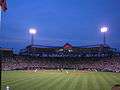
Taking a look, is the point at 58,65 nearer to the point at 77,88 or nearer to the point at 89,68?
the point at 89,68

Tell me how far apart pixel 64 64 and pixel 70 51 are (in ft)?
39.4

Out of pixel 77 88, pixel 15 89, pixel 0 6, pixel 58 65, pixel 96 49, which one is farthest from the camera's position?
pixel 96 49

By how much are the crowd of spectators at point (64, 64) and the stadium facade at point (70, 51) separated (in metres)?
2.67

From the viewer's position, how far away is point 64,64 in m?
119

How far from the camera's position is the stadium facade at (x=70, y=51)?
4887 inches

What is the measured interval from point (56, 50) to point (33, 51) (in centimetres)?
986

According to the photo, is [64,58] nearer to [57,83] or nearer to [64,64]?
[64,64]

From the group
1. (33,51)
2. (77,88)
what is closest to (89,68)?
(33,51)

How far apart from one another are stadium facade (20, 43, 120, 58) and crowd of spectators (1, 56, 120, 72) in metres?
2.67

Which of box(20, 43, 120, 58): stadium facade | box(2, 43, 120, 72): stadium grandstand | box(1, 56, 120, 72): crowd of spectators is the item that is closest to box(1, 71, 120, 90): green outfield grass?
box(1, 56, 120, 72): crowd of spectators

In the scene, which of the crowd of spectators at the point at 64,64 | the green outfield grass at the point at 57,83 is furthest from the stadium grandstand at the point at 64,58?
the green outfield grass at the point at 57,83

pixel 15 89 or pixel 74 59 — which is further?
pixel 74 59

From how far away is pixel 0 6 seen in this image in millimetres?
11836

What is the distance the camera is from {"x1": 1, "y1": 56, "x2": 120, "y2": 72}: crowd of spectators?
99750mm
